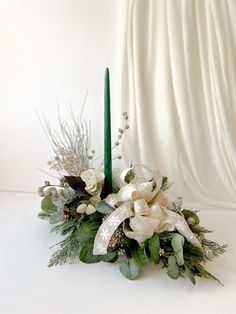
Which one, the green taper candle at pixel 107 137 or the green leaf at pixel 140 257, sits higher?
the green taper candle at pixel 107 137

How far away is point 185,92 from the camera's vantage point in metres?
1.01

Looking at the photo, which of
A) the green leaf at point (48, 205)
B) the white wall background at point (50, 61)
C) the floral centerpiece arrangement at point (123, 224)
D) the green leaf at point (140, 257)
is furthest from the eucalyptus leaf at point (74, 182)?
the white wall background at point (50, 61)

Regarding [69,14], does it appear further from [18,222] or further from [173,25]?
[18,222]

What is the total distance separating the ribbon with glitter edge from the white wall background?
0.38 meters

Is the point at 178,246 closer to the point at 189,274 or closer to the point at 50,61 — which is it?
the point at 189,274

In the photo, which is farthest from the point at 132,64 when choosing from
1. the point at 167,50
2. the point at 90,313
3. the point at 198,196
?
the point at 90,313

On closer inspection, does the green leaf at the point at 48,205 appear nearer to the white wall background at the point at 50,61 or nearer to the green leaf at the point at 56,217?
the green leaf at the point at 56,217

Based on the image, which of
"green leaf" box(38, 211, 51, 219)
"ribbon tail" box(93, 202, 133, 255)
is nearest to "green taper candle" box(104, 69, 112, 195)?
"ribbon tail" box(93, 202, 133, 255)

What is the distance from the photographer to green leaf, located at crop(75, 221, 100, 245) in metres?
0.76

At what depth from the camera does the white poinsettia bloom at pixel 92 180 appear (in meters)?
0.81

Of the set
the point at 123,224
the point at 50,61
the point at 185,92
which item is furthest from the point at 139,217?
the point at 50,61

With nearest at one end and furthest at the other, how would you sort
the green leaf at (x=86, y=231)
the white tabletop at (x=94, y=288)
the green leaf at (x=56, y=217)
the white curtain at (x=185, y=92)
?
the white tabletop at (x=94, y=288) → the green leaf at (x=86, y=231) → the green leaf at (x=56, y=217) → the white curtain at (x=185, y=92)

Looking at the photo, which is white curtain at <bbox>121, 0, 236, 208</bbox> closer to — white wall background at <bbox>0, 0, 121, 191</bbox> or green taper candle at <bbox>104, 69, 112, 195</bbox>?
white wall background at <bbox>0, 0, 121, 191</bbox>

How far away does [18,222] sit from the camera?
0.98 meters
